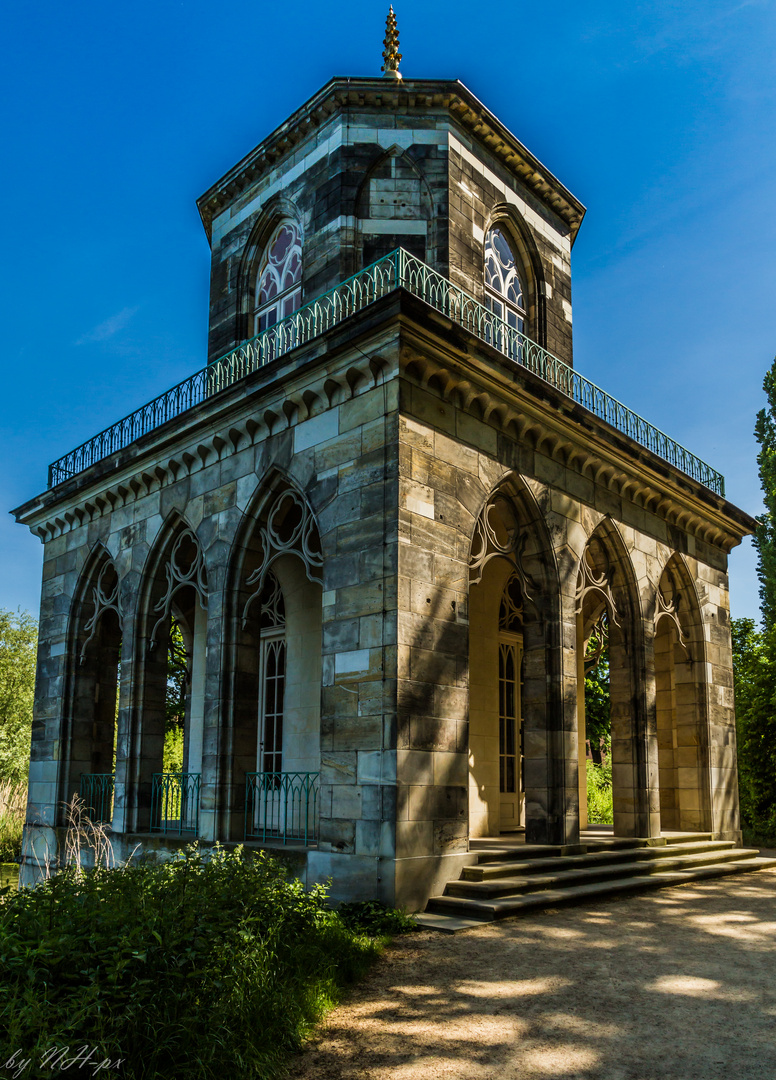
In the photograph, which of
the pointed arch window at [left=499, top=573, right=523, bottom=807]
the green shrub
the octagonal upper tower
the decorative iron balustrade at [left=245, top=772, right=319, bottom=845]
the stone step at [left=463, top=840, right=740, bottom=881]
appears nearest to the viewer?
the stone step at [left=463, top=840, right=740, bottom=881]

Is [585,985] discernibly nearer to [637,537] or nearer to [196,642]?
[637,537]

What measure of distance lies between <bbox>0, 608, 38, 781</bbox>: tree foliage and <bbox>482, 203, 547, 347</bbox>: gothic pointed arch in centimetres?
2478

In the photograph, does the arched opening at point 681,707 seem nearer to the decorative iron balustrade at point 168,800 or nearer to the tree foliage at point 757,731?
the tree foliage at point 757,731

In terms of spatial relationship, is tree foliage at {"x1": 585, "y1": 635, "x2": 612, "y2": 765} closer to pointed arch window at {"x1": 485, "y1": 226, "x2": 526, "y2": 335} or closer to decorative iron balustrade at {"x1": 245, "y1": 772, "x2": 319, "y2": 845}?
pointed arch window at {"x1": 485, "y1": 226, "x2": 526, "y2": 335}

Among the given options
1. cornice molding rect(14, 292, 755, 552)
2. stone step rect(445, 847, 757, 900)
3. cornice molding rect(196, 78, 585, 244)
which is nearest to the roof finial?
cornice molding rect(196, 78, 585, 244)

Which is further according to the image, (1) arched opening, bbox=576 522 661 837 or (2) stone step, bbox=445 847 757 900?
(1) arched opening, bbox=576 522 661 837

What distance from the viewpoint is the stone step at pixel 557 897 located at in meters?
8.12

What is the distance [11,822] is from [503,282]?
14.8 m

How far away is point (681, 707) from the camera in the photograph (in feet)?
49.0

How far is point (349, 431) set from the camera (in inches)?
386

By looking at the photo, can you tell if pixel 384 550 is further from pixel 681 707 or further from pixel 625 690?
A: pixel 681 707

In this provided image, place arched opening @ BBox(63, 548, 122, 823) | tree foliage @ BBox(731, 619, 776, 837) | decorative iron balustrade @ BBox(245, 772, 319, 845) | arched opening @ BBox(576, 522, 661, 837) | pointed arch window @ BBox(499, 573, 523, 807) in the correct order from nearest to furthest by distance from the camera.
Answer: decorative iron balustrade @ BBox(245, 772, 319, 845)
arched opening @ BBox(576, 522, 661, 837)
pointed arch window @ BBox(499, 573, 523, 807)
arched opening @ BBox(63, 548, 122, 823)
tree foliage @ BBox(731, 619, 776, 837)

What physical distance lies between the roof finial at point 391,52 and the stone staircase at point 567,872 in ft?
39.2

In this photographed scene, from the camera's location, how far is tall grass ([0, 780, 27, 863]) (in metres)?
17.5
